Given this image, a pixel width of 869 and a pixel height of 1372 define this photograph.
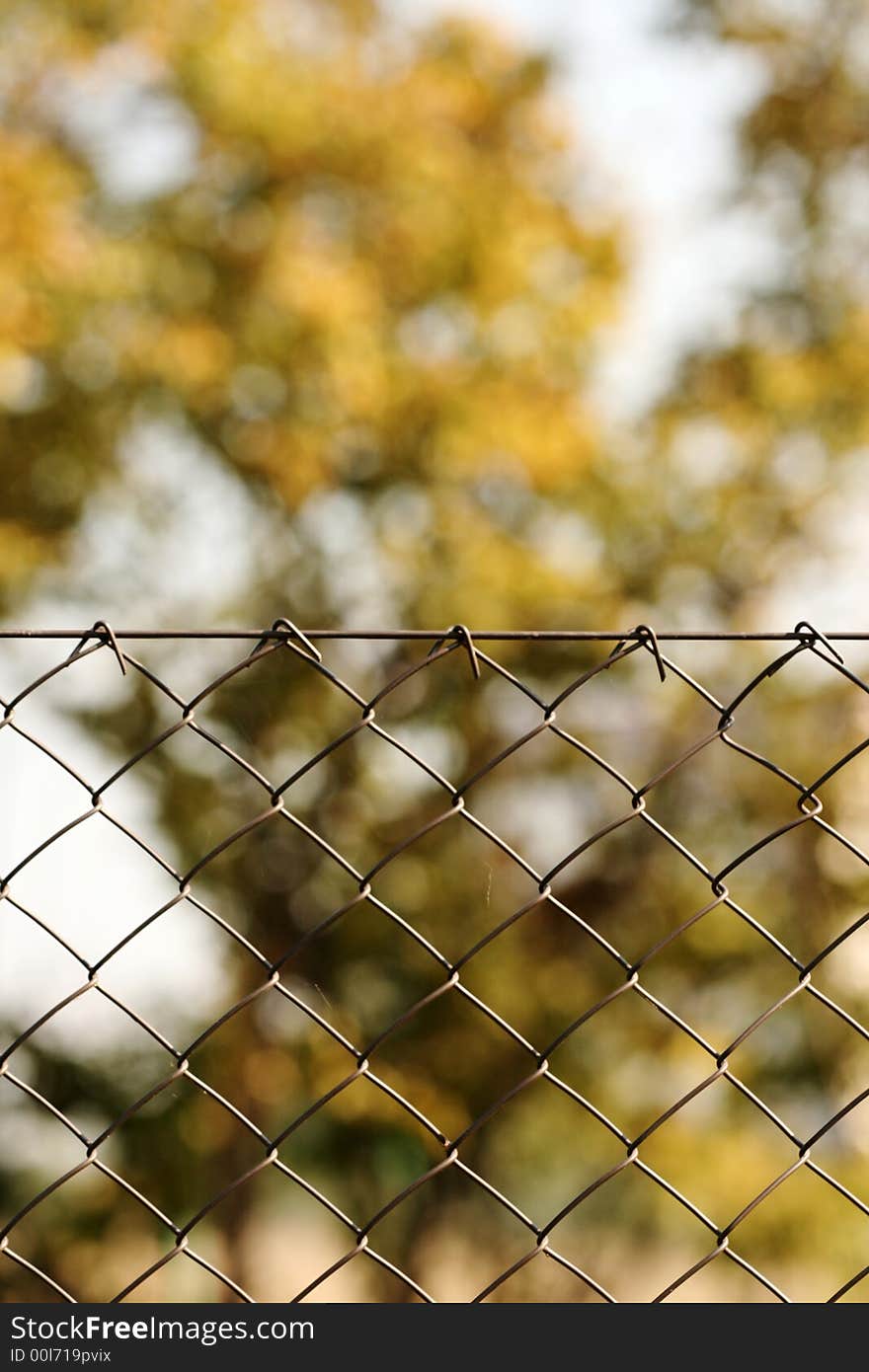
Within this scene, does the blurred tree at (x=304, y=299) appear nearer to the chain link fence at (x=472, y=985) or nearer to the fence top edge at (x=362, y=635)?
the chain link fence at (x=472, y=985)

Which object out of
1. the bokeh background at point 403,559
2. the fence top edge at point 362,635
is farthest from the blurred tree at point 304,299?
the fence top edge at point 362,635

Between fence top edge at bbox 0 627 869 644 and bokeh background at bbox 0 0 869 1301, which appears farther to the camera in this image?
bokeh background at bbox 0 0 869 1301

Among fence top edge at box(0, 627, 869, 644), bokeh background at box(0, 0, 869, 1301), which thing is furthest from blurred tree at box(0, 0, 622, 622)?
fence top edge at box(0, 627, 869, 644)

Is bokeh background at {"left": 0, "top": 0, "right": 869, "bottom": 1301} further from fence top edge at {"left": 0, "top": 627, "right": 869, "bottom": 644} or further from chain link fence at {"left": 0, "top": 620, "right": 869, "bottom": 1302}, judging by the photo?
fence top edge at {"left": 0, "top": 627, "right": 869, "bottom": 644}

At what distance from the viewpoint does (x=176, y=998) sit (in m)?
4.95

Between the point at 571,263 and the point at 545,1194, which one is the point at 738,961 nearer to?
the point at 545,1194

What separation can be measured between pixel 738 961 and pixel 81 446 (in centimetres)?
356

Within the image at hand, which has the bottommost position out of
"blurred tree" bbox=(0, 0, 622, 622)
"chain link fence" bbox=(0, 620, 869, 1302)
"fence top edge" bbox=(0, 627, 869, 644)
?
"fence top edge" bbox=(0, 627, 869, 644)

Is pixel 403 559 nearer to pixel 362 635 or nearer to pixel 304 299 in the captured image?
pixel 304 299
